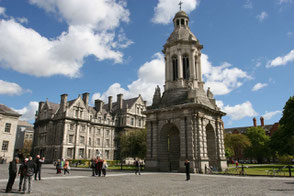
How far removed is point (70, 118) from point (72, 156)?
9.11 meters

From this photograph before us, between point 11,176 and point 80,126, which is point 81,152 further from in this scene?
point 11,176

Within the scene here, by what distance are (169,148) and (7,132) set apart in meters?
33.6

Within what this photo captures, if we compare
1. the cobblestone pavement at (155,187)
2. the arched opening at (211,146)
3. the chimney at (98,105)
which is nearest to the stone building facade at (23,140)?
the chimney at (98,105)

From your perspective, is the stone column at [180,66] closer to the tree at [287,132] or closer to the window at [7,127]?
the tree at [287,132]

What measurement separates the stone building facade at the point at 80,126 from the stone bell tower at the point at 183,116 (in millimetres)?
24755

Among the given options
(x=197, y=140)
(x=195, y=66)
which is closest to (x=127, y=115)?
(x=195, y=66)

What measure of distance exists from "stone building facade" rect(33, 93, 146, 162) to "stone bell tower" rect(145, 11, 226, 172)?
24755mm

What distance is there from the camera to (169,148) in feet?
102

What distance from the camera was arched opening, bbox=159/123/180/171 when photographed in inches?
1099

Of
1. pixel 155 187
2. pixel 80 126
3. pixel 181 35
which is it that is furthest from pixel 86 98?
pixel 155 187

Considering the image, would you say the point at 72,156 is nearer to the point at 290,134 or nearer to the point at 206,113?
the point at 206,113

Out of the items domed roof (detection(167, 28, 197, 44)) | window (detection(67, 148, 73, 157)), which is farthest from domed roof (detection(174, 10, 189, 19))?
window (detection(67, 148, 73, 157))

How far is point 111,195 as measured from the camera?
10.3 meters

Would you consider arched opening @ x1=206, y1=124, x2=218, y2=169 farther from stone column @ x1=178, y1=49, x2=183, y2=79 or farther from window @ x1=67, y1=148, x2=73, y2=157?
window @ x1=67, y1=148, x2=73, y2=157
